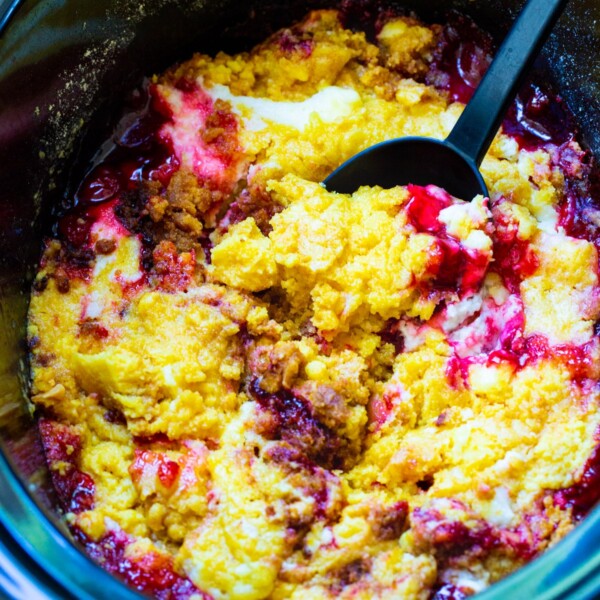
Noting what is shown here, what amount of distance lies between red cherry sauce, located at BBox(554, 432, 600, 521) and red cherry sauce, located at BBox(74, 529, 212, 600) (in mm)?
815

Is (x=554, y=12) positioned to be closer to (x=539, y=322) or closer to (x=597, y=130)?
(x=597, y=130)

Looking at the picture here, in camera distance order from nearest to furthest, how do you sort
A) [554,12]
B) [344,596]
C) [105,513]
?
1. [344,596]
2. [105,513]
3. [554,12]

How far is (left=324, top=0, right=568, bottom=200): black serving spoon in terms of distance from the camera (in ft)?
6.24

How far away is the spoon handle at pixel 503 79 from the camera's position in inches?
74.3

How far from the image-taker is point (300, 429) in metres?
1.80

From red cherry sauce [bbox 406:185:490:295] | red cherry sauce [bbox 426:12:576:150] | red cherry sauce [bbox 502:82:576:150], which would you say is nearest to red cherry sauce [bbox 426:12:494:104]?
red cherry sauce [bbox 426:12:576:150]

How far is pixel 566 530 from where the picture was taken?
1579 millimetres

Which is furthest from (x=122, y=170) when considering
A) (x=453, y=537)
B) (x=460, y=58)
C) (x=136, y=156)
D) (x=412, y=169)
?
(x=453, y=537)

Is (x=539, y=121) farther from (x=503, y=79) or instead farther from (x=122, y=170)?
(x=122, y=170)

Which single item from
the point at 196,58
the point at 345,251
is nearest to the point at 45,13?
the point at 196,58

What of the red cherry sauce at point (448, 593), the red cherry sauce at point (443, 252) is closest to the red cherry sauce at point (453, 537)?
the red cherry sauce at point (448, 593)

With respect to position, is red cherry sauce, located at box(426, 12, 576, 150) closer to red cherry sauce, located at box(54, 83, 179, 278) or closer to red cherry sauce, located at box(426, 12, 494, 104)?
red cherry sauce, located at box(426, 12, 494, 104)

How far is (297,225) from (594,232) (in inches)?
32.3

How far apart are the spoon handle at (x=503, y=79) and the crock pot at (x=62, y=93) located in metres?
0.25
